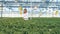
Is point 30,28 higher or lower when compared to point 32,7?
higher

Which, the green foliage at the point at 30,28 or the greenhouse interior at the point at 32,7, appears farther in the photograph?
the greenhouse interior at the point at 32,7

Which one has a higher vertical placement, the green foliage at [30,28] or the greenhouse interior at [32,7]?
the green foliage at [30,28]

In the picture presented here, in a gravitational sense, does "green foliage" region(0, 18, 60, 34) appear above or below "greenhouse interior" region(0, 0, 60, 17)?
above

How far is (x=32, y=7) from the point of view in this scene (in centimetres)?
1839

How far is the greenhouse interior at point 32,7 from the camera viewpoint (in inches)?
→ 719

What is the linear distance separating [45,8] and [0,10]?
11.2 ft

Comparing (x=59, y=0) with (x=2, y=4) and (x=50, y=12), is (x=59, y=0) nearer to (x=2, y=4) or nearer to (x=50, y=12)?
(x=50, y=12)

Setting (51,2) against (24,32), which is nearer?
(24,32)

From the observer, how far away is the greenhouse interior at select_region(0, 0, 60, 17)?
1825cm

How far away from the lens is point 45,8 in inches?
753

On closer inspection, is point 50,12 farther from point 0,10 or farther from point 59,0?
point 0,10

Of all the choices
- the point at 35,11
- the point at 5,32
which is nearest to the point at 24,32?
the point at 5,32

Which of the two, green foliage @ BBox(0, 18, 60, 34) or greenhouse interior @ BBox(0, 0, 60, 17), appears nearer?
green foliage @ BBox(0, 18, 60, 34)

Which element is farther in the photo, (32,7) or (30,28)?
(32,7)
